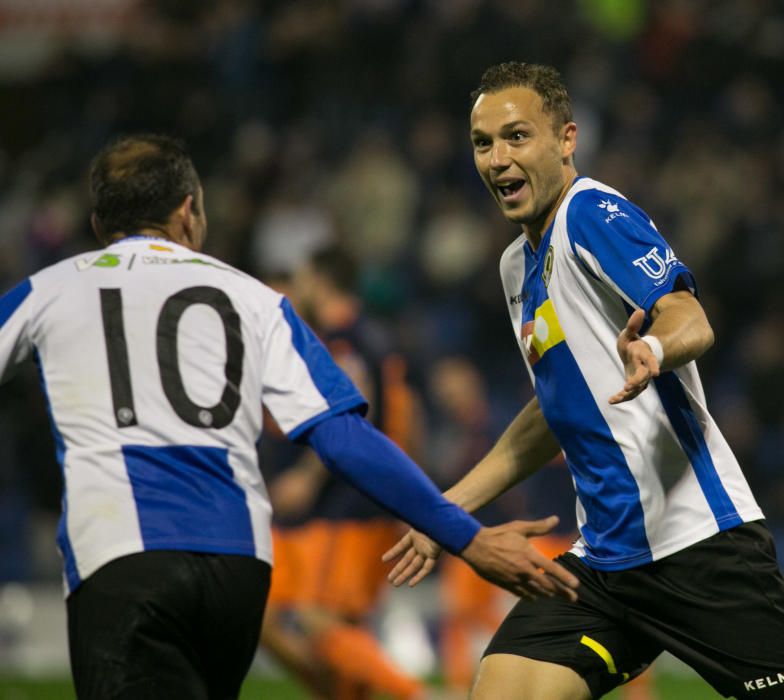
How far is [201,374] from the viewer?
3.51 metres

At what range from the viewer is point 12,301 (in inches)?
142

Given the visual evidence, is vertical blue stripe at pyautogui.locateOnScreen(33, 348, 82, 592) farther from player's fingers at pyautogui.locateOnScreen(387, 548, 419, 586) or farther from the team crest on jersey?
the team crest on jersey

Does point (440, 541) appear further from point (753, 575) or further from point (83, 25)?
point (83, 25)

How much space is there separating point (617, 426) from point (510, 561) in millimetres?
596

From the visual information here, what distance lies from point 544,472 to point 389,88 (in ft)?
19.2

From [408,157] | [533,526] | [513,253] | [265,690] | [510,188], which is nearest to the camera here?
[533,526]

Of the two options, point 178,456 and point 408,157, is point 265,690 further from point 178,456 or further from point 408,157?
point 408,157

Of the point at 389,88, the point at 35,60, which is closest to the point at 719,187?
the point at 389,88

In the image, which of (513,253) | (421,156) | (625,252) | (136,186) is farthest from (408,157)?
(625,252)

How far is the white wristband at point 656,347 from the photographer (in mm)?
Result: 3370

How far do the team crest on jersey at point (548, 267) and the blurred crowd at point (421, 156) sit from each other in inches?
230

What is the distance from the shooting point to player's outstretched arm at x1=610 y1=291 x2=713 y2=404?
3.31 meters

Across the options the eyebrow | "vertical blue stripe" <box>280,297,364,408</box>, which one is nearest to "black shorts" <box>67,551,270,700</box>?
"vertical blue stripe" <box>280,297,364,408</box>

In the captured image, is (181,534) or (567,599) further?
(567,599)
